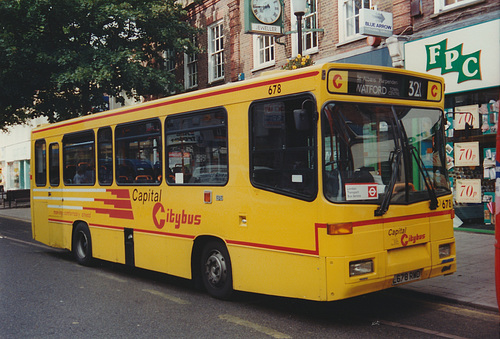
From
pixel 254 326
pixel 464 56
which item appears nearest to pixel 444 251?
pixel 254 326

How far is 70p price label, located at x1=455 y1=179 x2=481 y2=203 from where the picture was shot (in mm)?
11773

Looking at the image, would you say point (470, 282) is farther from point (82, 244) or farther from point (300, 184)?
point (82, 244)

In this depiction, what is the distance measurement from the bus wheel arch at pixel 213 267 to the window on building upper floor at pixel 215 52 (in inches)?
550

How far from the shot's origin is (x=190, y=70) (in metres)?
22.4

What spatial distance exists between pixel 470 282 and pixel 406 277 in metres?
1.95

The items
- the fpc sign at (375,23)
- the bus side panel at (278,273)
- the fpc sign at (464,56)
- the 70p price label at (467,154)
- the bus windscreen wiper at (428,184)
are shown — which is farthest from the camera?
the fpc sign at (375,23)

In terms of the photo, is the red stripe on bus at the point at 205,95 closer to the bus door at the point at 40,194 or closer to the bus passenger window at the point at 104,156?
the bus passenger window at the point at 104,156

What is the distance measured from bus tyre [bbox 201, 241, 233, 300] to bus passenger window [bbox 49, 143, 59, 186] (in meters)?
5.09

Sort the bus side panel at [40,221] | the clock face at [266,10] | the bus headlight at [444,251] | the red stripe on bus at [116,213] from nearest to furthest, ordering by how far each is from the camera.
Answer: the bus headlight at [444,251] < the red stripe on bus at [116,213] < the bus side panel at [40,221] < the clock face at [266,10]

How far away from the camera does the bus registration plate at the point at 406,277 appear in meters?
5.75

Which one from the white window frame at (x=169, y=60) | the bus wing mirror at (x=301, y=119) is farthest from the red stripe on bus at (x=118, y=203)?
the white window frame at (x=169, y=60)

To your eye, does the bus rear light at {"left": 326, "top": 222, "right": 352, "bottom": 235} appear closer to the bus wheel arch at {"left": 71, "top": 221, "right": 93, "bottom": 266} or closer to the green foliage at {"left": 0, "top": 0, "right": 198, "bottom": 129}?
the bus wheel arch at {"left": 71, "top": 221, "right": 93, "bottom": 266}

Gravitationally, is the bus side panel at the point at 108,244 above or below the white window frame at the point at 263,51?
below

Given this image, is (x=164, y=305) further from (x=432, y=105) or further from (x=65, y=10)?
(x=65, y=10)
